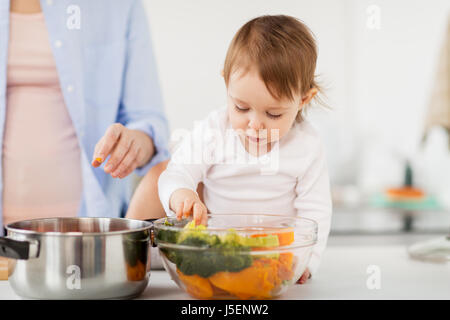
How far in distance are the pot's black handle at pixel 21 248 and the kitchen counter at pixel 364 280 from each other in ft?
0.23

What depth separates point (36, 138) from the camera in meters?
0.93

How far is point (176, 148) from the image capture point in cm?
92

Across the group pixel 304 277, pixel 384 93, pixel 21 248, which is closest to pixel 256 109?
pixel 304 277

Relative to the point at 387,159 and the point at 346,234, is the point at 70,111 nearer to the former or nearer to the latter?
the point at 346,234

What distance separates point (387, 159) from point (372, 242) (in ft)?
1.45

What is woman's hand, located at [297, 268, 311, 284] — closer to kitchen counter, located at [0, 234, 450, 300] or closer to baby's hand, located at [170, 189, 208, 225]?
kitchen counter, located at [0, 234, 450, 300]

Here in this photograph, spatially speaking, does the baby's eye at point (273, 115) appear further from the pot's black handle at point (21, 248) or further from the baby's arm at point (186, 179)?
the pot's black handle at point (21, 248)

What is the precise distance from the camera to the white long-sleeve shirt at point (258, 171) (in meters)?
0.85

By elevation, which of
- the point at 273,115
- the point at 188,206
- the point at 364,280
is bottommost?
the point at 364,280

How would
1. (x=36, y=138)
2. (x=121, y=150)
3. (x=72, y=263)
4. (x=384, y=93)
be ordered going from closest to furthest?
(x=72, y=263) < (x=121, y=150) < (x=36, y=138) < (x=384, y=93)

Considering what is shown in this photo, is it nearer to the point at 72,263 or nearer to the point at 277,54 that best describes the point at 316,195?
the point at 277,54

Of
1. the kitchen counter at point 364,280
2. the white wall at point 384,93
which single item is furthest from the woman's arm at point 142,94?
the white wall at point 384,93

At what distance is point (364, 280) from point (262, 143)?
26 centimetres

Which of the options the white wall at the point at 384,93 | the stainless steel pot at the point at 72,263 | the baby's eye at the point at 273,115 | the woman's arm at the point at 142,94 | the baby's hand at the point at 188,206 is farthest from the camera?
the white wall at the point at 384,93
